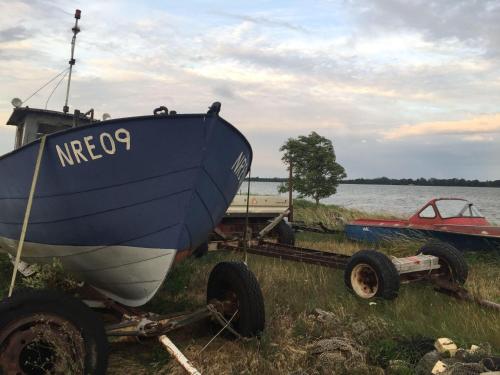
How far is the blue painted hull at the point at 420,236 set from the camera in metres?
9.52

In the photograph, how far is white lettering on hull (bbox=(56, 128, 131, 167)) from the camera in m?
3.98

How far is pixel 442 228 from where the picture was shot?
34.6ft

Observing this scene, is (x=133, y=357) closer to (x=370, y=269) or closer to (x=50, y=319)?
(x=50, y=319)

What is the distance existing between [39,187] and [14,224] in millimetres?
1285

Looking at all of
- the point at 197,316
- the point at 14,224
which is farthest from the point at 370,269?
the point at 14,224

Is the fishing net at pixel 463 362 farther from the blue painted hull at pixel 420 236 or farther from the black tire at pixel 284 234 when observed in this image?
the black tire at pixel 284 234

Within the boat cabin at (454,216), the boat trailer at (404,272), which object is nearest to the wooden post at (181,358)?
the boat trailer at (404,272)

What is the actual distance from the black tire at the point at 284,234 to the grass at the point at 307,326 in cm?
386

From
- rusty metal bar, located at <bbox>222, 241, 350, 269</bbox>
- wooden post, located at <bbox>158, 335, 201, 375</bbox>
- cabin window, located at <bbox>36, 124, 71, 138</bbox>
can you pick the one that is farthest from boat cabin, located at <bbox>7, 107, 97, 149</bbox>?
wooden post, located at <bbox>158, 335, 201, 375</bbox>

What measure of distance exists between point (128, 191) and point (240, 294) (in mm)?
1653

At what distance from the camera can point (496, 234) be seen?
9.45 m

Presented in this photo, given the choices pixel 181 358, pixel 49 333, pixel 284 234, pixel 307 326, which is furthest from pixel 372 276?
pixel 284 234

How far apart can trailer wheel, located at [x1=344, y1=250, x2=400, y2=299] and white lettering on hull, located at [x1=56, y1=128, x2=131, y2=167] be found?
3866 millimetres

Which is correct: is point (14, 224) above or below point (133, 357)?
above
